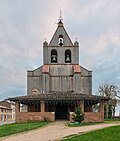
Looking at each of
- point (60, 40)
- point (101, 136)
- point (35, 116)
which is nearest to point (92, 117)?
point (35, 116)

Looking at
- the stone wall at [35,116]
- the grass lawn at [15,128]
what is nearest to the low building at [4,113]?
the stone wall at [35,116]

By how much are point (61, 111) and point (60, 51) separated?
11.5 metres

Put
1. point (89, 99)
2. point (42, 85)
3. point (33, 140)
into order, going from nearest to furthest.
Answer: point (33, 140) → point (89, 99) → point (42, 85)

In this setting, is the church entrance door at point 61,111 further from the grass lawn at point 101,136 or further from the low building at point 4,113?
→ the low building at point 4,113

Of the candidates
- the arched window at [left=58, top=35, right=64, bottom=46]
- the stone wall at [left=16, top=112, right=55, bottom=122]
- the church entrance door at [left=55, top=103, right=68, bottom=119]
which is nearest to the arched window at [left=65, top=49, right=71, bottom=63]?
the arched window at [left=58, top=35, right=64, bottom=46]

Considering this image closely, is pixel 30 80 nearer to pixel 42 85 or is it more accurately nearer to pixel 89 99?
pixel 42 85

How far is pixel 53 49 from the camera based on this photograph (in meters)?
46.0

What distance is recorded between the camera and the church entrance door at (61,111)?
122 ft

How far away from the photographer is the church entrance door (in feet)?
122

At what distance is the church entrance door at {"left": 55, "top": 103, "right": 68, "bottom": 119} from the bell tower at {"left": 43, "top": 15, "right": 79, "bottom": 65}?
9.92 metres

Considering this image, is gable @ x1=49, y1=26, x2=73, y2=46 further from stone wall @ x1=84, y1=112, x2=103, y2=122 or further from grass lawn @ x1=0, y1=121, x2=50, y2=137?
grass lawn @ x1=0, y1=121, x2=50, y2=137

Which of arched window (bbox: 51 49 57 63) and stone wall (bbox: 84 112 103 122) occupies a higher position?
arched window (bbox: 51 49 57 63)

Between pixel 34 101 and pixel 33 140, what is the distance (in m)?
17.7

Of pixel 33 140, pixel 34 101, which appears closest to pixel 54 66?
pixel 34 101
